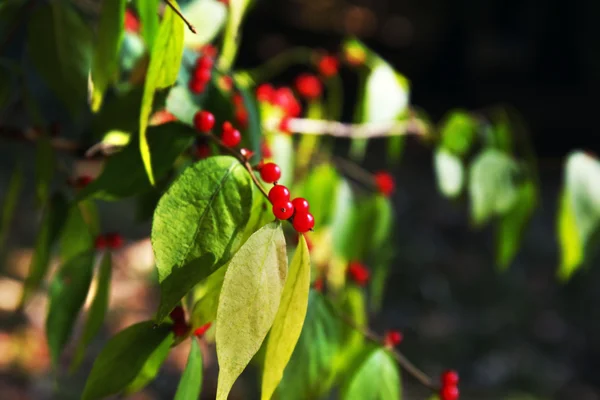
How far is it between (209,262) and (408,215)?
400 centimetres

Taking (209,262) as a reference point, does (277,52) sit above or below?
below

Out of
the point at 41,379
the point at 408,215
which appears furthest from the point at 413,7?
the point at 41,379

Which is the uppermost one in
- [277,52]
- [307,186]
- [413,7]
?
[307,186]

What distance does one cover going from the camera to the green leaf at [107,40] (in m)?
0.51

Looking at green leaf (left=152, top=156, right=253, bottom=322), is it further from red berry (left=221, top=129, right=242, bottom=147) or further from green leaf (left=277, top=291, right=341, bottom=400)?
green leaf (left=277, top=291, right=341, bottom=400)

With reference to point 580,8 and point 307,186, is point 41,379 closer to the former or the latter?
point 307,186

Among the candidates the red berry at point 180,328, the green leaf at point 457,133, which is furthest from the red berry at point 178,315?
the green leaf at point 457,133

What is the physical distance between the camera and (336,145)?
4938mm

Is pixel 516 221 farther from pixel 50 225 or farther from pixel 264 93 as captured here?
pixel 50 225

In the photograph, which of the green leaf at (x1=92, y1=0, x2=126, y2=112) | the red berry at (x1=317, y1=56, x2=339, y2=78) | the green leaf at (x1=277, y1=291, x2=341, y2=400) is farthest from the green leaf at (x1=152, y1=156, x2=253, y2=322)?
the red berry at (x1=317, y1=56, x2=339, y2=78)

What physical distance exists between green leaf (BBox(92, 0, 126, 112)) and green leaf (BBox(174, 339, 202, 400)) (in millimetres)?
219

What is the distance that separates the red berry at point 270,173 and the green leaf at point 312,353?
0.21 m

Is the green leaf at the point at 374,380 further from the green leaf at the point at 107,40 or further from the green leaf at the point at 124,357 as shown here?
the green leaf at the point at 107,40

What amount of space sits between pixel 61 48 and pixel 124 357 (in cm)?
35
